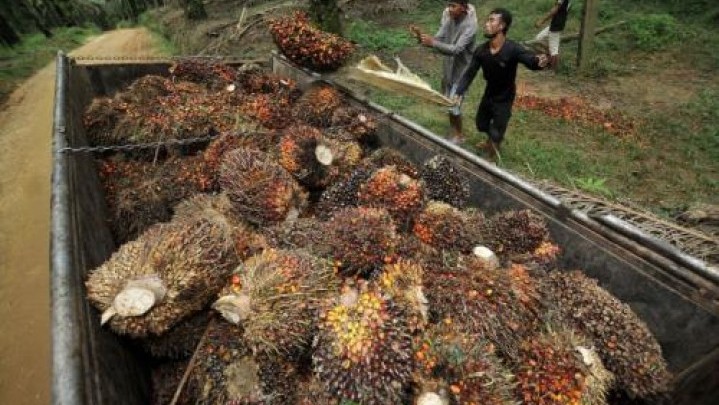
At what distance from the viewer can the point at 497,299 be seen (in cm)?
232

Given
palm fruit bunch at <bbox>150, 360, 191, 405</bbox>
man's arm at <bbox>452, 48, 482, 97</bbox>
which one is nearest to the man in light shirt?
man's arm at <bbox>452, 48, 482, 97</bbox>

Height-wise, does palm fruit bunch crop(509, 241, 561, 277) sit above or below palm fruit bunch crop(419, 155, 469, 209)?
below

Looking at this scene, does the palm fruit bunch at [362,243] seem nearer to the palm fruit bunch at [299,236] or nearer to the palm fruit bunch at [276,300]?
the palm fruit bunch at [299,236]

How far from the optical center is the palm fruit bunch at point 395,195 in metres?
3.12

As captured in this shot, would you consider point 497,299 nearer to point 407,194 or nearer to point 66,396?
point 407,194

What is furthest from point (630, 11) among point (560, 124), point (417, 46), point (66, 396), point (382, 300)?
point (66, 396)

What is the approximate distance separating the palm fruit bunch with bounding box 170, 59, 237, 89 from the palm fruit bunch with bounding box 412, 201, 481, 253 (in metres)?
3.74

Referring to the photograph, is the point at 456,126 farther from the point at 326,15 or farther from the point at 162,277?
the point at 162,277

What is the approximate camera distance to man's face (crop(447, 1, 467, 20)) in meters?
6.36

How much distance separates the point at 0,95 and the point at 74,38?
15.0 metres

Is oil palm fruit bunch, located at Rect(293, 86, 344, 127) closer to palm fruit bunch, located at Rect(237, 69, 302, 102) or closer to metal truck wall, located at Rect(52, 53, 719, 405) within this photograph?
palm fruit bunch, located at Rect(237, 69, 302, 102)

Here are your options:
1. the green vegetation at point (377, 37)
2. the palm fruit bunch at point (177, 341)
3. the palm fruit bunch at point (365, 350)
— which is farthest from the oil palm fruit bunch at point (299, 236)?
the green vegetation at point (377, 37)

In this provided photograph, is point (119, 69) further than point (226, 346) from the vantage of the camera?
Yes

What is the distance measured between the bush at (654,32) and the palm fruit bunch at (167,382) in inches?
532
